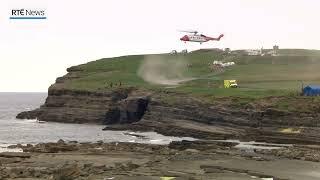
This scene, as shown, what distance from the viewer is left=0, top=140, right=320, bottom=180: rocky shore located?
5718 cm

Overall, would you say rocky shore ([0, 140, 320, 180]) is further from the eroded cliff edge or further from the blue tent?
the blue tent

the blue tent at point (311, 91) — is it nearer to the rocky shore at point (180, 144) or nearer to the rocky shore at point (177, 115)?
the rocky shore at point (180, 144)

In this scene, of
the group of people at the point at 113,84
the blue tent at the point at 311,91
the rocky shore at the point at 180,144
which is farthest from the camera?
the group of people at the point at 113,84

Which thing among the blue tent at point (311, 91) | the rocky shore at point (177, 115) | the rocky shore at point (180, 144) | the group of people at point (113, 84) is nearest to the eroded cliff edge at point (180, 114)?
the rocky shore at point (177, 115)

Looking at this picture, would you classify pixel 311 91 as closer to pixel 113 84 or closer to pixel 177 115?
pixel 177 115

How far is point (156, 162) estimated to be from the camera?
6706 cm

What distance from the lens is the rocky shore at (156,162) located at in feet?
188

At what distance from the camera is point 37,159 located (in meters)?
69.8

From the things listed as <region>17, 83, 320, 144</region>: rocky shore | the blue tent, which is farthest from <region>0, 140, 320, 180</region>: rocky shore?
the blue tent

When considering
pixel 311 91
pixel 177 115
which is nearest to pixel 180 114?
pixel 177 115

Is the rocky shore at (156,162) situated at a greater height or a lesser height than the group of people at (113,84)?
lesser

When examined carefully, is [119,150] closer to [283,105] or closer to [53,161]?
[53,161]

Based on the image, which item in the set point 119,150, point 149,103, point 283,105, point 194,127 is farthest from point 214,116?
point 119,150

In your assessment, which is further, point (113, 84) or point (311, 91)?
point (113, 84)
